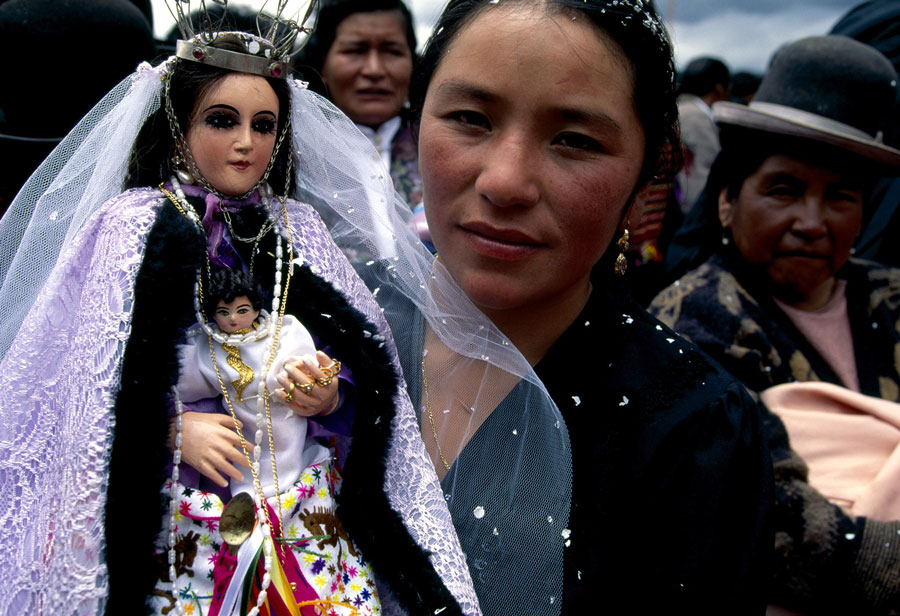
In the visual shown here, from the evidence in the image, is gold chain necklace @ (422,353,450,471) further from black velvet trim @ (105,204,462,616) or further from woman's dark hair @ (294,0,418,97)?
woman's dark hair @ (294,0,418,97)

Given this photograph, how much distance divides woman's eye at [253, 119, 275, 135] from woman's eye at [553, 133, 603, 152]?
614 millimetres

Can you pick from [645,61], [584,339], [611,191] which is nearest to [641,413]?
[584,339]

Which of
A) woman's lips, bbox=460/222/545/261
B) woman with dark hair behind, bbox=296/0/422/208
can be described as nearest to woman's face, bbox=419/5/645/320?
woman's lips, bbox=460/222/545/261

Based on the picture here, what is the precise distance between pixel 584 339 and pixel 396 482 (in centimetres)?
54

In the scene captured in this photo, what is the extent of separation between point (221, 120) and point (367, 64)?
2.11 metres

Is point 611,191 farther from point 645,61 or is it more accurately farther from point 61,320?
point 61,320

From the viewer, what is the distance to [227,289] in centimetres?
138

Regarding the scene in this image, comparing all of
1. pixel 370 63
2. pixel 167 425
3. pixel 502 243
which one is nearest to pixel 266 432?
pixel 167 425

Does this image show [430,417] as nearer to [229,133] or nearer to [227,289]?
[227,289]

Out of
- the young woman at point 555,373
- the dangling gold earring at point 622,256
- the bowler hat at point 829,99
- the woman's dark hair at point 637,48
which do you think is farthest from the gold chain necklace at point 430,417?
the bowler hat at point 829,99

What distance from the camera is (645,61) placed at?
58.4 inches

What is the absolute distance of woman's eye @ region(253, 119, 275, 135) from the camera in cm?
154

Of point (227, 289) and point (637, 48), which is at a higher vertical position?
point (637, 48)

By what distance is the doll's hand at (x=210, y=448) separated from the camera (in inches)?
51.6
